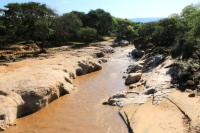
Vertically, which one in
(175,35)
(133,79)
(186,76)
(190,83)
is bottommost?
(133,79)

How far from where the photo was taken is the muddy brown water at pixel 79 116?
75.8 feet

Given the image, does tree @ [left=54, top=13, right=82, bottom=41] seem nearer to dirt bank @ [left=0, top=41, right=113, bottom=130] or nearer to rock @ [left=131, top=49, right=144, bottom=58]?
rock @ [left=131, top=49, right=144, bottom=58]

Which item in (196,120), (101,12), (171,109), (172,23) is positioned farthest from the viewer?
(101,12)

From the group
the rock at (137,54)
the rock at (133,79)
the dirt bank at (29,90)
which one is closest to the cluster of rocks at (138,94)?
the rock at (133,79)

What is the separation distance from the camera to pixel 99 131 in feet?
73.8

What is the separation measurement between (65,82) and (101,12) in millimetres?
65125

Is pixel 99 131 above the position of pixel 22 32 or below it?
below

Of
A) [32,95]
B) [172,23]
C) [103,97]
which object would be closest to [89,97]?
[103,97]

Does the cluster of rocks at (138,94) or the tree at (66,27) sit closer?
the cluster of rocks at (138,94)

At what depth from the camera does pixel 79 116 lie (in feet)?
84.3

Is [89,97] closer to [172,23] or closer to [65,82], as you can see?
[65,82]

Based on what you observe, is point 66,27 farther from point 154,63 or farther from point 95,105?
point 95,105

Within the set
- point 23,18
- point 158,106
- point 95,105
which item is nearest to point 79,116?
point 95,105

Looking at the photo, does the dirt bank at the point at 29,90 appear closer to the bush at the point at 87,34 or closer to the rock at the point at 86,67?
the rock at the point at 86,67
